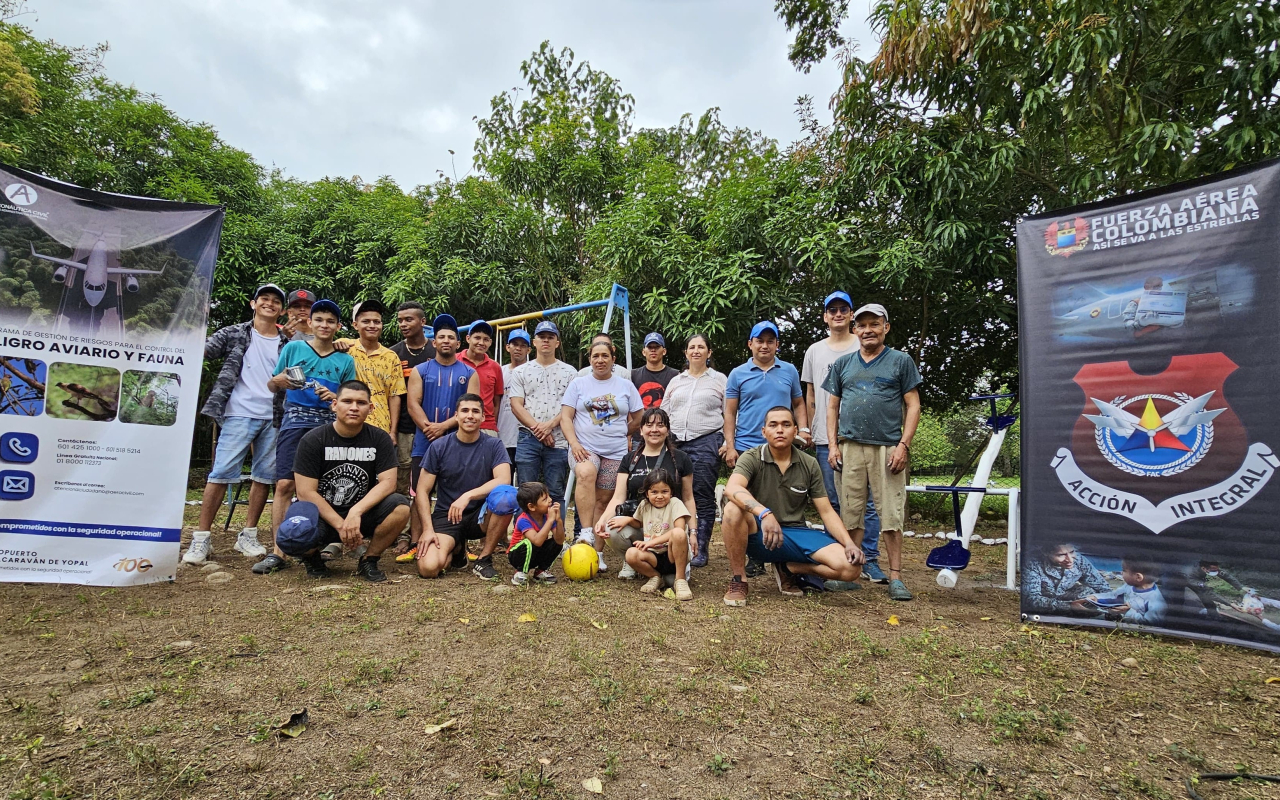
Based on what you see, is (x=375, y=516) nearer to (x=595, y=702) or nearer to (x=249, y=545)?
(x=249, y=545)

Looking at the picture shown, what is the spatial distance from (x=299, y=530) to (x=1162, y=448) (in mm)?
4580

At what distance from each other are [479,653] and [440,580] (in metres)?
1.53

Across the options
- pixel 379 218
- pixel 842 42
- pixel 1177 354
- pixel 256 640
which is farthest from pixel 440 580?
pixel 379 218

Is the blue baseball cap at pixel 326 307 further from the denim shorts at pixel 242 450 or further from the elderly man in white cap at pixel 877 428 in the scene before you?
the elderly man in white cap at pixel 877 428

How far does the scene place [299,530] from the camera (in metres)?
3.84

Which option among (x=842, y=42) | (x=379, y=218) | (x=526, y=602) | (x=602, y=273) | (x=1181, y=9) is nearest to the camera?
(x=526, y=602)

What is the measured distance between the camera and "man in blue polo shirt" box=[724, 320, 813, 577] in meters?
4.59

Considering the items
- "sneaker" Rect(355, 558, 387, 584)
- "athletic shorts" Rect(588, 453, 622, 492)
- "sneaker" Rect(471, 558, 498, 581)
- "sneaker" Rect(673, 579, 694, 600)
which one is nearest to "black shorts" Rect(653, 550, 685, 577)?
"sneaker" Rect(673, 579, 694, 600)

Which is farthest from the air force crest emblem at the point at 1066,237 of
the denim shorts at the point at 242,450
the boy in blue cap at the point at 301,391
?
the denim shorts at the point at 242,450

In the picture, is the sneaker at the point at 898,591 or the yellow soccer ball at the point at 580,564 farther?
the yellow soccer ball at the point at 580,564

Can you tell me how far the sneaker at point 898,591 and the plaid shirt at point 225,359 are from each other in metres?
4.21

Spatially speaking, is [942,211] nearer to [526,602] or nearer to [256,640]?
[526,602]

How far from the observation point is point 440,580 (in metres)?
4.12

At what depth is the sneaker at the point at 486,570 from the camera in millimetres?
4168
